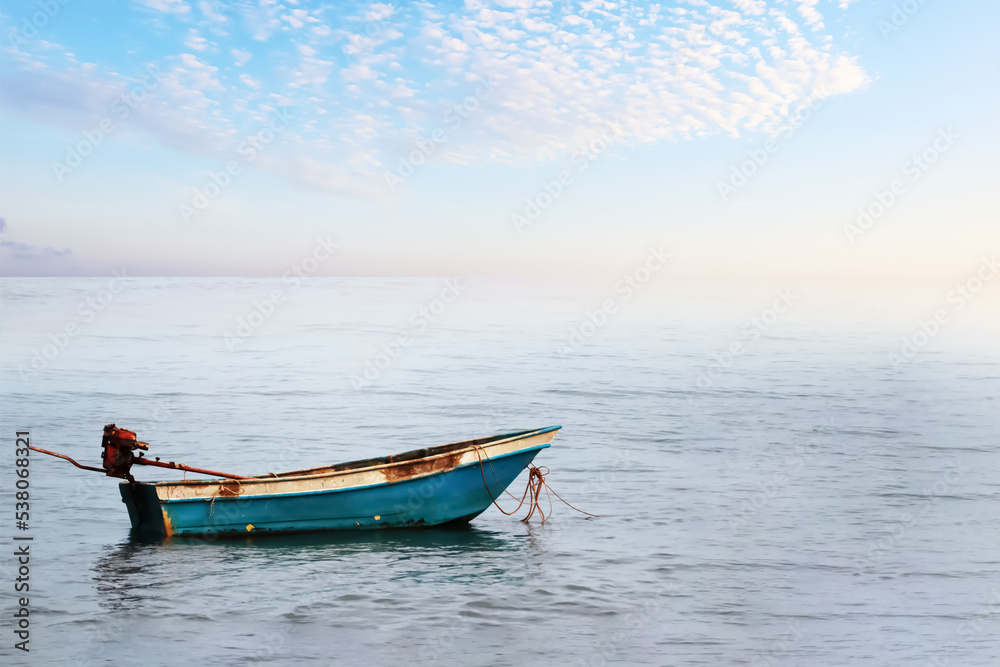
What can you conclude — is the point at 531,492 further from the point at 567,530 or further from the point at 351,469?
the point at 351,469

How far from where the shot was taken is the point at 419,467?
14250 millimetres

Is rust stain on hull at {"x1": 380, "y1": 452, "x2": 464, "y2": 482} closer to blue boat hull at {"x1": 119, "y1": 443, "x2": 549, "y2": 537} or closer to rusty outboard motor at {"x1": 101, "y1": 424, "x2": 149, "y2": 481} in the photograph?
blue boat hull at {"x1": 119, "y1": 443, "x2": 549, "y2": 537}

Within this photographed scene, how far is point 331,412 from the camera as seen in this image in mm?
31359

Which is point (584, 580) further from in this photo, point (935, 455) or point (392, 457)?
point (935, 455)

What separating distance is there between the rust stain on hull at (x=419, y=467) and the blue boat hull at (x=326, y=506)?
0.10m

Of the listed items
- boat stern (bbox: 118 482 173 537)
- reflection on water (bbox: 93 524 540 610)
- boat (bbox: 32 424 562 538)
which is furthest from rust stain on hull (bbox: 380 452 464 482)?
boat stern (bbox: 118 482 173 537)

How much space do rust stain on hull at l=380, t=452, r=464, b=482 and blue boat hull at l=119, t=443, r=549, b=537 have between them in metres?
0.10

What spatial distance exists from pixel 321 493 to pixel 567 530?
476cm

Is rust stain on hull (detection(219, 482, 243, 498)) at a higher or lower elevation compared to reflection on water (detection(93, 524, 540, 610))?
higher

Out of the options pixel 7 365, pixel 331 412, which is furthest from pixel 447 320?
pixel 331 412

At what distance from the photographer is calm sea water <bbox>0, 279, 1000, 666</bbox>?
1035cm

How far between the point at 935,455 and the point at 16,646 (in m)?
23.5

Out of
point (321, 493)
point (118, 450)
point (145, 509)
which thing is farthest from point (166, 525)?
point (321, 493)

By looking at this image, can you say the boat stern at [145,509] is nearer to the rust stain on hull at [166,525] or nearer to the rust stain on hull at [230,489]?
the rust stain on hull at [166,525]
